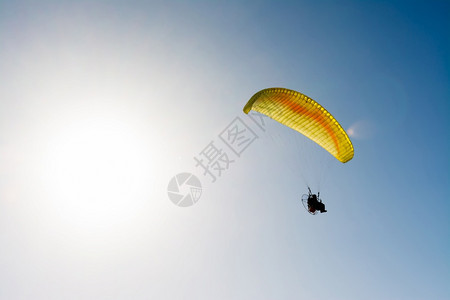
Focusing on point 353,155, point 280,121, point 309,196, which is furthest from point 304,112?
point 309,196

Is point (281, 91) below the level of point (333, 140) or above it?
above

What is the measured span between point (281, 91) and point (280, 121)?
3583 millimetres

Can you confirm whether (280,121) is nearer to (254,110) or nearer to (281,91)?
(254,110)

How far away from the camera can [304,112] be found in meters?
16.5

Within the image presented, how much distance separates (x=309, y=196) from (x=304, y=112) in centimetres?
579

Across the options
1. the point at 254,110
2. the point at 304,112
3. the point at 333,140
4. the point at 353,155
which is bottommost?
the point at 353,155

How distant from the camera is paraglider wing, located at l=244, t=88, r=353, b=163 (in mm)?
15383

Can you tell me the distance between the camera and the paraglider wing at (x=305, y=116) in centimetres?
1538

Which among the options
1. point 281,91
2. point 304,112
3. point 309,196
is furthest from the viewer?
point 309,196

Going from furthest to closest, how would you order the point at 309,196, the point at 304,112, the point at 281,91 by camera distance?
the point at 309,196
the point at 304,112
the point at 281,91

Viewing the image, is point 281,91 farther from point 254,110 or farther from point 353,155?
point 353,155

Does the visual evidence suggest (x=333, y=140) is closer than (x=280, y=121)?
Yes

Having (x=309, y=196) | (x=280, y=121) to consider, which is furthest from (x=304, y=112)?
(x=309, y=196)

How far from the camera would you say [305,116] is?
1678 centimetres
